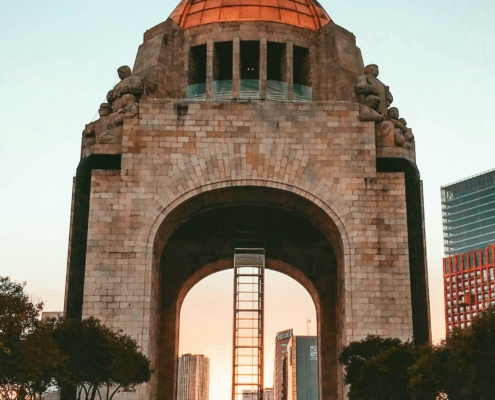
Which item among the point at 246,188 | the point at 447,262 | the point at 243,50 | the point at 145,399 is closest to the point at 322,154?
the point at 246,188

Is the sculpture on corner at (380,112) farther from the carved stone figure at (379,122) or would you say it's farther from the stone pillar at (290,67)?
the stone pillar at (290,67)

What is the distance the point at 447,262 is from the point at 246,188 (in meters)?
107

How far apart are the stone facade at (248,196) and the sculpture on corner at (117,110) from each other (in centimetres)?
27

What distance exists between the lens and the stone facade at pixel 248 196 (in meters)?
28.3

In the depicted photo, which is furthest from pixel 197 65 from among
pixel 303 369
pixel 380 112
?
pixel 303 369

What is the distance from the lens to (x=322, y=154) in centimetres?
2983

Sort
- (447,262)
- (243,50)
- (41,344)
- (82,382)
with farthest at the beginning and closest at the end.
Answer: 1. (447,262)
2. (243,50)
3. (82,382)
4. (41,344)

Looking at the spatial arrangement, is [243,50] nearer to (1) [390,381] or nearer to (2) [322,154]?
(2) [322,154]

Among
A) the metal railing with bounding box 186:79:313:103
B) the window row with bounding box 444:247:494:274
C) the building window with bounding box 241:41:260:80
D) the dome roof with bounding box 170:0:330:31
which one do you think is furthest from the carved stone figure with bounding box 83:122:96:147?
the window row with bounding box 444:247:494:274

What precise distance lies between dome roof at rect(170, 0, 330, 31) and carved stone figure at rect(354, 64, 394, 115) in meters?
4.11

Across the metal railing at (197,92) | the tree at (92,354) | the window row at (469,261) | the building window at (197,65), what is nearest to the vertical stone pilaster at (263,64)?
the metal railing at (197,92)

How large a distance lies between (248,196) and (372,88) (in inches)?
253

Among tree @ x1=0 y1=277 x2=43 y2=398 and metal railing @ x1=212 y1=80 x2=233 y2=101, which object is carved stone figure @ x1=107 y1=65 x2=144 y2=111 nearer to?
metal railing @ x1=212 y1=80 x2=233 y2=101

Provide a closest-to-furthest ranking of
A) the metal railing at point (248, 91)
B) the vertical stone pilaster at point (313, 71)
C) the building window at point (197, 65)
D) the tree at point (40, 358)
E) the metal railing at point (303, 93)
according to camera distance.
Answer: the tree at point (40, 358) < the metal railing at point (248, 91) < the metal railing at point (303, 93) < the vertical stone pilaster at point (313, 71) < the building window at point (197, 65)
